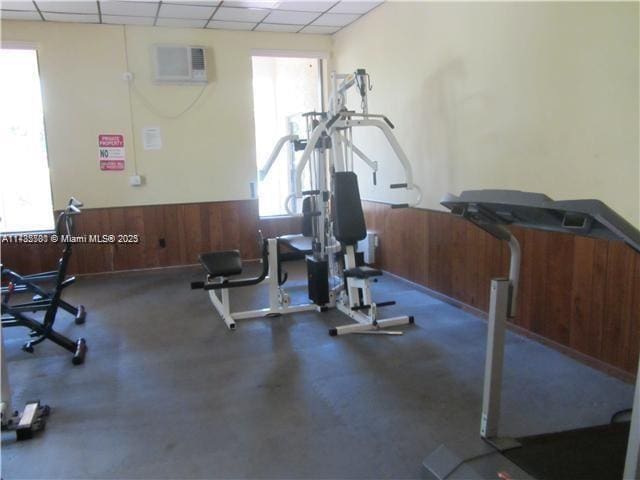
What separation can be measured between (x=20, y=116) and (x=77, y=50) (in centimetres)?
94

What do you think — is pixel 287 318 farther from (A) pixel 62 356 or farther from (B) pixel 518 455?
(B) pixel 518 455

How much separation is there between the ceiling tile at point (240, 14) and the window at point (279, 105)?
1205 millimetres

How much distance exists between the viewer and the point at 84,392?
2.83 meters

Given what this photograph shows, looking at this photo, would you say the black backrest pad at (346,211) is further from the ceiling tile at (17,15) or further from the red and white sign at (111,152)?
the ceiling tile at (17,15)

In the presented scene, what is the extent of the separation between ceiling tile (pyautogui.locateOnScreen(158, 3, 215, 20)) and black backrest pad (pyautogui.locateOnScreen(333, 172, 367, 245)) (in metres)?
2.59

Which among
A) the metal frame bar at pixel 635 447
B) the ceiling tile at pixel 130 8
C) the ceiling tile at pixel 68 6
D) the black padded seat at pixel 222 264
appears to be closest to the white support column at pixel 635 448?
the metal frame bar at pixel 635 447

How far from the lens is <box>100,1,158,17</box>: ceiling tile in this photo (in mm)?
4812

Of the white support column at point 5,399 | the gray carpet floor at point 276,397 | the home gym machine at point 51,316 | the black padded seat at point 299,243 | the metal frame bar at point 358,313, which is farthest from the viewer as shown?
the black padded seat at point 299,243

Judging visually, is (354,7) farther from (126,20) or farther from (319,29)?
(126,20)

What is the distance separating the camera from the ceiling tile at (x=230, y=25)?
5594 mm

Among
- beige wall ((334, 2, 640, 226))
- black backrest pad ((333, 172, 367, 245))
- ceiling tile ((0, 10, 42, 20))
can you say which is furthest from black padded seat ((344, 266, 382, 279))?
ceiling tile ((0, 10, 42, 20))

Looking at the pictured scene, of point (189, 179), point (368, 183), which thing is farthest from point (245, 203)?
point (368, 183)

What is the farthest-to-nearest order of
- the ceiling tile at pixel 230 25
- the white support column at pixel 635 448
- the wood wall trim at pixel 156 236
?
the ceiling tile at pixel 230 25 → the wood wall trim at pixel 156 236 → the white support column at pixel 635 448

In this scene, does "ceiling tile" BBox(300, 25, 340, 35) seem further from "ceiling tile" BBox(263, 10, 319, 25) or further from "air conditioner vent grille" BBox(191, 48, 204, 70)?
"air conditioner vent grille" BBox(191, 48, 204, 70)
